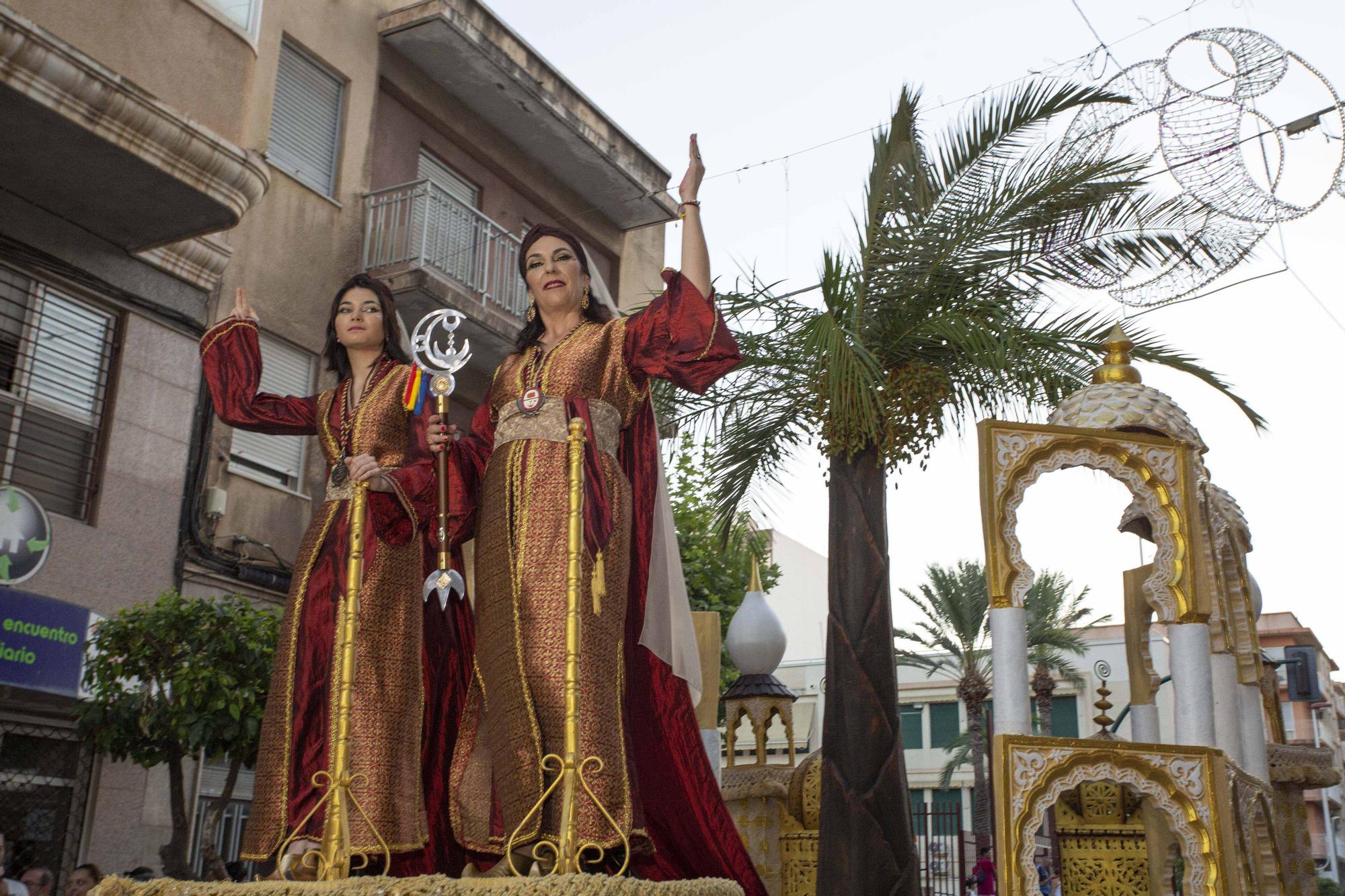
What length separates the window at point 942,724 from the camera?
36.7m

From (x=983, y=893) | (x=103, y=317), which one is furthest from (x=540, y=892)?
(x=983, y=893)

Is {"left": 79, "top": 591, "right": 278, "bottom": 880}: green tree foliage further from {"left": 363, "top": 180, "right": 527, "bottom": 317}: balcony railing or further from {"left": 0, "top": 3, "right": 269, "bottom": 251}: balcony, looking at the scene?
{"left": 363, "top": 180, "right": 527, "bottom": 317}: balcony railing

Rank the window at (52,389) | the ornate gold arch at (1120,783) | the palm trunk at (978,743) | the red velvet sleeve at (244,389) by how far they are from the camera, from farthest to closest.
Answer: the palm trunk at (978,743)
the window at (52,389)
the ornate gold arch at (1120,783)
the red velvet sleeve at (244,389)

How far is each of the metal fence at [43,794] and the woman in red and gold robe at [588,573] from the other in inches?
214

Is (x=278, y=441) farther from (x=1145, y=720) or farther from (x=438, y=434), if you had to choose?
(x=438, y=434)

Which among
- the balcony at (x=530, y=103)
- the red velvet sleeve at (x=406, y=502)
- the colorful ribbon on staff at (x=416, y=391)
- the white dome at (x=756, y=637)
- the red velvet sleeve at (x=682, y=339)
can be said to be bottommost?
the red velvet sleeve at (x=406, y=502)

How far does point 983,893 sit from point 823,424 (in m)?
6.73

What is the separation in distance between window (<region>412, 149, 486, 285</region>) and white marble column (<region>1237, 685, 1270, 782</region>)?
347 inches

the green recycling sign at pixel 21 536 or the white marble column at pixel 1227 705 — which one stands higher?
the green recycling sign at pixel 21 536

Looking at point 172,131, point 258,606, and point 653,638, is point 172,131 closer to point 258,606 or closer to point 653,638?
point 258,606

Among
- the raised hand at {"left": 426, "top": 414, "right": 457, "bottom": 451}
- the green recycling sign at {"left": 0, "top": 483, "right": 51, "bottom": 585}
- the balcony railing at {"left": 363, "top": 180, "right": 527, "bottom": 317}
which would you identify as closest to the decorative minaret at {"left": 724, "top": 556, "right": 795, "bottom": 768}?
the raised hand at {"left": 426, "top": 414, "right": 457, "bottom": 451}

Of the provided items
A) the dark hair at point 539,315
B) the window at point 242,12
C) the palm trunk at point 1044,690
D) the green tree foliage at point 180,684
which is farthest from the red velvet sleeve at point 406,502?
the palm trunk at point 1044,690

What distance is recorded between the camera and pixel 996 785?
5.27 meters

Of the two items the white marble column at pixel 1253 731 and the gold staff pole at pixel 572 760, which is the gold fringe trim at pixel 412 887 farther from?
the white marble column at pixel 1253 731
